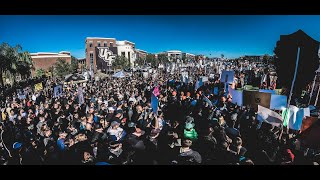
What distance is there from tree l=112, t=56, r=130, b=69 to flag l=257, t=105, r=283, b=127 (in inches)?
98.9

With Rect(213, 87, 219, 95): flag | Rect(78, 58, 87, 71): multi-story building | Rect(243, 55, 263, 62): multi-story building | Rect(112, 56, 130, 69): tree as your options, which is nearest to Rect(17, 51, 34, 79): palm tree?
Rect(78, 58, 87, 71): multi-story building

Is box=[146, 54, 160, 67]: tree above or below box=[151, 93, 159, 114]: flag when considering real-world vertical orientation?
above

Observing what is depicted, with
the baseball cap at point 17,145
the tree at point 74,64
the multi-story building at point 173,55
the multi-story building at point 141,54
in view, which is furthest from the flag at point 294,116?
the baseball cap at point 17,145

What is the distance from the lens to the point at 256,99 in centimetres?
439

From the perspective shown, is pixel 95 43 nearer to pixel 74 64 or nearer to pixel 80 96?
pixel 74 64

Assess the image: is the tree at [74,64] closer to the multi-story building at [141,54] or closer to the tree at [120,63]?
the tree at [120,63]

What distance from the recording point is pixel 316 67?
169 inches

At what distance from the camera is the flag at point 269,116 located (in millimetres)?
4008

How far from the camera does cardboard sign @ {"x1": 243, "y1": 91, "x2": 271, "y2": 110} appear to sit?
4311 millimetres

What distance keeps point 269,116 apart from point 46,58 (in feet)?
12.8

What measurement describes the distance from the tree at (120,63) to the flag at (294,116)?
288 centimetres

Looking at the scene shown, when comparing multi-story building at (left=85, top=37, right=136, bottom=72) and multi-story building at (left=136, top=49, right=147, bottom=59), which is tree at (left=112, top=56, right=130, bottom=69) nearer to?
multi-story building at (left=85, top=37, right=136, bottom=72)
